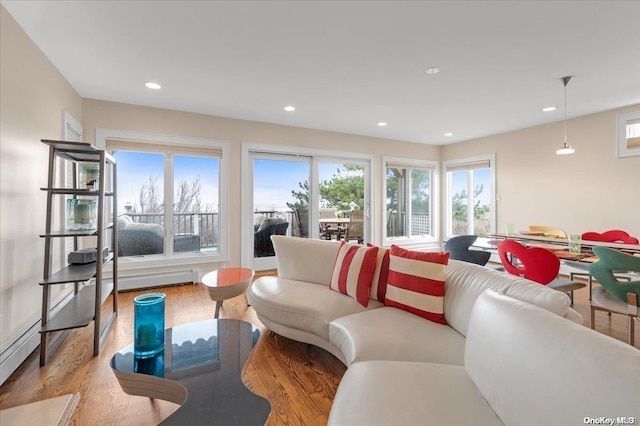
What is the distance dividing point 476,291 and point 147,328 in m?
1.78

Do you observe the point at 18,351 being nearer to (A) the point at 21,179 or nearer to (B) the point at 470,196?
(A) the point at 21,179

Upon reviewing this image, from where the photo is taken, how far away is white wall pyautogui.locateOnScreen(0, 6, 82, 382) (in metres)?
2.07

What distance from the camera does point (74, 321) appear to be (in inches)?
88.7

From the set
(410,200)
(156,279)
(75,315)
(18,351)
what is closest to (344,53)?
(75,315)

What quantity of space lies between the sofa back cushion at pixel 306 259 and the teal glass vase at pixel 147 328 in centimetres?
145

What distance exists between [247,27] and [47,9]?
4.47 ft

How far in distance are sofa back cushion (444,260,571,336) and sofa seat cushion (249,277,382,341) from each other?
21.6 inches

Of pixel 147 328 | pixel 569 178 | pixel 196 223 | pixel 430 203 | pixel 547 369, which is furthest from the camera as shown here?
pixel 430 203

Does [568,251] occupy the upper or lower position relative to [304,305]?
upper

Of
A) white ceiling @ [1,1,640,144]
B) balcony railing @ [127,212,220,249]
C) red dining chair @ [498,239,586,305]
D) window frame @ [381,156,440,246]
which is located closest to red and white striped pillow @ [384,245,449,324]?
red dining chair @ [498,239,586,305]

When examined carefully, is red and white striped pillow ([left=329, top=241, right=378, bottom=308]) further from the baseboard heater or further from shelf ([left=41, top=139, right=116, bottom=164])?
the baseboard heater

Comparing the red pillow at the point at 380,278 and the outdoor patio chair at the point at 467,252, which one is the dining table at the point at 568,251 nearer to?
the outdoor patio chair at the point at 467,252

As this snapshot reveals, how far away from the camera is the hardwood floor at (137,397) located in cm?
168

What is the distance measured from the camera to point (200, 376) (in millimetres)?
1378
